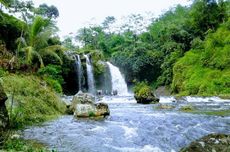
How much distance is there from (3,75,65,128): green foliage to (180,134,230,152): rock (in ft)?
18.7

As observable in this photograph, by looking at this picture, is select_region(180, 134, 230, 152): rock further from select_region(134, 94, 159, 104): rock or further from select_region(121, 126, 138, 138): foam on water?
select_region(134, 94, 159, 104): rock

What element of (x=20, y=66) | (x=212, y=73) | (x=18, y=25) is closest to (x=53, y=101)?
(x=20, y=66)

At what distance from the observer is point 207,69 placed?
32.1m

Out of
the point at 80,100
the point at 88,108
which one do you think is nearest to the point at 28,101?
the point at 88,108

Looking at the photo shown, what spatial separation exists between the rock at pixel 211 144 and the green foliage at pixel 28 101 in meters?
5.69

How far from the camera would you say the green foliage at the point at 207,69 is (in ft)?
93.9

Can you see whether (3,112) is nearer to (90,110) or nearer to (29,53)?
(90,110)

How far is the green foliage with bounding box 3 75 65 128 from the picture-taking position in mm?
10331

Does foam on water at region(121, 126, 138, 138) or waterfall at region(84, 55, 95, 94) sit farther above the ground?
waterfall at region(84, 55, 95, 94)

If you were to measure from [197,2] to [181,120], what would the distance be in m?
29.9

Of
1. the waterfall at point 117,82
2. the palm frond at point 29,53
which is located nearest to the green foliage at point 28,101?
the palm frond at point 29,53

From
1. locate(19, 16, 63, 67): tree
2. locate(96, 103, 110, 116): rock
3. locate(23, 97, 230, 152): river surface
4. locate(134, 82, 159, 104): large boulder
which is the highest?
locate(19, 16, 63, 67): tree

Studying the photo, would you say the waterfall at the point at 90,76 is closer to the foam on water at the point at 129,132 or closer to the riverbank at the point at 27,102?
the riverbank at the point at 27,102

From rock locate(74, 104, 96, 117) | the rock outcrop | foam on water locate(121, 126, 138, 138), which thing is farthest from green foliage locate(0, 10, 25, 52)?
foam on water locate(121, 126, 138, 138)
